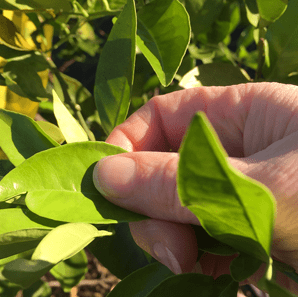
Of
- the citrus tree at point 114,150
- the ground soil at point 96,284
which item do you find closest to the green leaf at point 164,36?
the citrus tree at point 114,150

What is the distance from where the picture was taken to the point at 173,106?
0.63 metres

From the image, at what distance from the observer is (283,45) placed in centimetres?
62

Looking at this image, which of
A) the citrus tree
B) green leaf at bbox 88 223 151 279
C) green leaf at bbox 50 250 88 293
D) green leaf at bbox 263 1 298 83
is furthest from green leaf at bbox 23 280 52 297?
Answer: green leaf at bbox 263 1 298 83

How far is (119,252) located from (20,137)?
298 millimetres

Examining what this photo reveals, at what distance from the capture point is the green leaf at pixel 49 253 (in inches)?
9.9

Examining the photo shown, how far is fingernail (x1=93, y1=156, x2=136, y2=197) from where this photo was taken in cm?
39

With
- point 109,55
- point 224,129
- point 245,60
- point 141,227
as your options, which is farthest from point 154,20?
point 245,60

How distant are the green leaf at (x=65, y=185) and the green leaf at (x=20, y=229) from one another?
20 millimetres

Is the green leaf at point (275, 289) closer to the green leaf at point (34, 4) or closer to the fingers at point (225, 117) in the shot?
the fingers at point (225, 117)

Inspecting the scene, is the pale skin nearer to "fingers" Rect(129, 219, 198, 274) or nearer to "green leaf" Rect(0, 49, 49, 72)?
"fingers" Rect(129, 219, 198, 274)

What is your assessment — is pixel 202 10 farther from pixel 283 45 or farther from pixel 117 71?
pixel 117 71

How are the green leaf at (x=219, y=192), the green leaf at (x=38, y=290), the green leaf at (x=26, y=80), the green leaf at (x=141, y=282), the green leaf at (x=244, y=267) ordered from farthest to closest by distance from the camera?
the green leaf at (x=38, y=290), the green leaf at (x=26, y=80), the green leaf at (x=141, y=282), the green leaf at (x=244, y=267), the green leaf at (x=219, y=192)

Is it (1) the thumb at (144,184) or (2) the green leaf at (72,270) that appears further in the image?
(2) the green leaf at (72,270)

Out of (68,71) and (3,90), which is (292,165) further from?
(68,71)
